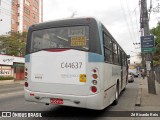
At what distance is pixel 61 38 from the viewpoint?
7645mm

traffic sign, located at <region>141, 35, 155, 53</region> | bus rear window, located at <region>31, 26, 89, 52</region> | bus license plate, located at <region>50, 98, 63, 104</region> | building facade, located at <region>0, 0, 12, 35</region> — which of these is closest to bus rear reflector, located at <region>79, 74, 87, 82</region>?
bus rear window, located at <region>31, 26, 89, 52</region>

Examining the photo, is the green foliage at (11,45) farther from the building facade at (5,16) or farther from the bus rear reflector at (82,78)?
the bus rear reflector at (82,78)

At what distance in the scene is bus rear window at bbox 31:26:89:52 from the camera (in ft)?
24.1

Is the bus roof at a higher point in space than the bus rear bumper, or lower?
higher

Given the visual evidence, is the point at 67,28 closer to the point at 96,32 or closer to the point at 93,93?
the point at 96,32

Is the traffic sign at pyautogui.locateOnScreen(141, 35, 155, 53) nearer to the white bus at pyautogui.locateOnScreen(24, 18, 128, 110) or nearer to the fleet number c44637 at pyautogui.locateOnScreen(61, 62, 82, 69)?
the white bus at pyautogui.locateOnScreen(24, 18, 128, 110)

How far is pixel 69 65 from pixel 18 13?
2463 inches

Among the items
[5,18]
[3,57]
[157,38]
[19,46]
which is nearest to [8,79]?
[3,57]

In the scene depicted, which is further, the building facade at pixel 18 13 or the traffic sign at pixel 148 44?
the building facade at pixel 18 13

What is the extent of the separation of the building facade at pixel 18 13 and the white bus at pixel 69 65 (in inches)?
2011

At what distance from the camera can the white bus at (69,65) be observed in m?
7.08

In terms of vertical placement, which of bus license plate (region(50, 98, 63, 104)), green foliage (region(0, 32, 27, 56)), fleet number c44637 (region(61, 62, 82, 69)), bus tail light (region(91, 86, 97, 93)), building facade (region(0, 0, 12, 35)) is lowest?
bus license plate (region(50, 98, 63, 104))

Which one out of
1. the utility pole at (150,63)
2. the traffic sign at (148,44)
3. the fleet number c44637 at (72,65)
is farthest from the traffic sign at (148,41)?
the fleet number c44637 at (72,65)

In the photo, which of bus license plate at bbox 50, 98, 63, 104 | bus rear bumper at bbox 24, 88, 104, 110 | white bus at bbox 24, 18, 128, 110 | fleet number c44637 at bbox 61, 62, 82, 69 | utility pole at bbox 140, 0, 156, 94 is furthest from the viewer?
utility pole at bbox 140, 0, 156, 94
